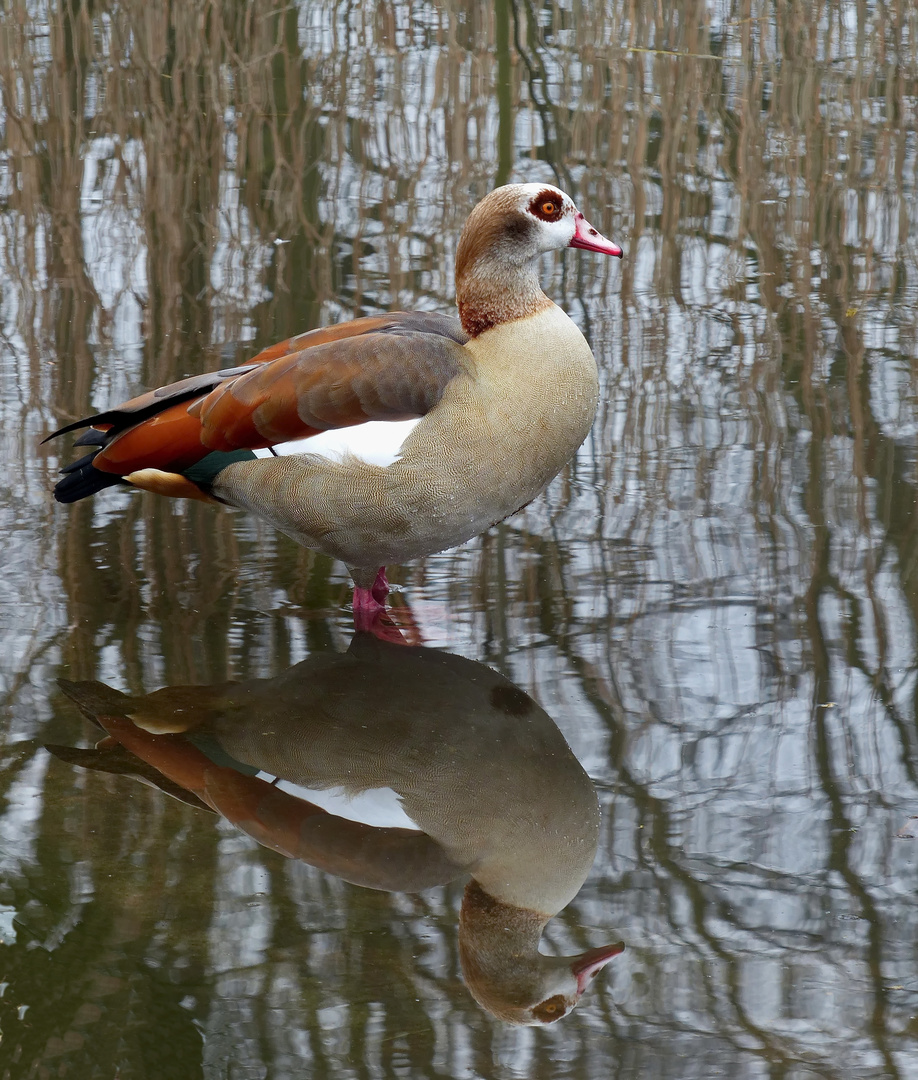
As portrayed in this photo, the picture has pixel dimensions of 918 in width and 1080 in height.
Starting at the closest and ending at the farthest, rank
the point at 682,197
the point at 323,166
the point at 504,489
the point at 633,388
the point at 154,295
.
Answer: the point at 504,489, the point at 633,388, the point at 154,295, the point at 682,197, the point at 323,166

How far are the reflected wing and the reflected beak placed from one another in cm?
178

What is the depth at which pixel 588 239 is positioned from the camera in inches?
181

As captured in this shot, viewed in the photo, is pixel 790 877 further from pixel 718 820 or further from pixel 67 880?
pixel 67 880

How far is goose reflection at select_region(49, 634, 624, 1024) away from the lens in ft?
10.1

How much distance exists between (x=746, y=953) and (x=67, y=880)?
59.5 inches

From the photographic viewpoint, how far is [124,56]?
10.9 metres

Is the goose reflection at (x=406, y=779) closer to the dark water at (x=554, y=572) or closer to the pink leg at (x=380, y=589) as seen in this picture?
the dark water at (x=554, y=572)

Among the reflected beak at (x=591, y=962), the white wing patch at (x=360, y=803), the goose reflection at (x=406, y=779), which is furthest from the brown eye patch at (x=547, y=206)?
the reflected beak at (x=591, y=962)

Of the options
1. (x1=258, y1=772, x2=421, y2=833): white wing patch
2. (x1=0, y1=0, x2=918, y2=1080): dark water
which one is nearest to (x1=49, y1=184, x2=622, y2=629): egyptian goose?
(x1=0, y1=0, x2=918, y2=1080): dark water

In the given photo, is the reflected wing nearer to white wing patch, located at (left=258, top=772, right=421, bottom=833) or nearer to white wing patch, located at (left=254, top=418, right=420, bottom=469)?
white wing patch, located at (left=254, top=418, right=420, bottom=469)

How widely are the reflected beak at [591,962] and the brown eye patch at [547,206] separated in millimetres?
2343

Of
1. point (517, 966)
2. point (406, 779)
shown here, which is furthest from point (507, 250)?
point (517, 966)

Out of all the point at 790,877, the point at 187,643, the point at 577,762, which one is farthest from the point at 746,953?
the point at 187,643

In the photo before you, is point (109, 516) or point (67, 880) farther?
point (109, 516)
